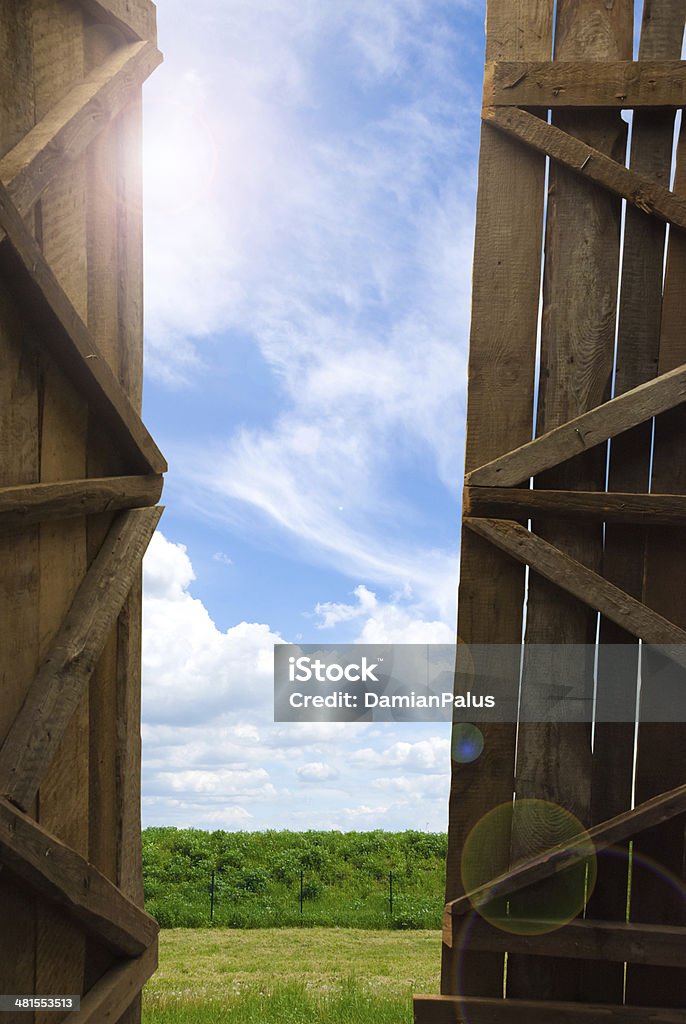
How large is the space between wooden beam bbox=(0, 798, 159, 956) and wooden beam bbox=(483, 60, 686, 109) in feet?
14.0

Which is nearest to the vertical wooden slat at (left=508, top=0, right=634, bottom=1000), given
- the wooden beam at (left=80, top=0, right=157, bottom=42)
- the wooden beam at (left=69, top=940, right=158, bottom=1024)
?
the wooden beam at (left=69, top=940, right=158, bottom=1024)

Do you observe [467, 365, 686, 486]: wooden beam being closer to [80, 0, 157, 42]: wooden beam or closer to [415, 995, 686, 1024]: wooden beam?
[415, 995, 686, 1024]: wooden beam

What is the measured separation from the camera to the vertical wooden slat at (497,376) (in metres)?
4.51

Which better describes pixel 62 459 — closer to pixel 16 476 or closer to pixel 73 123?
pixel 16 476

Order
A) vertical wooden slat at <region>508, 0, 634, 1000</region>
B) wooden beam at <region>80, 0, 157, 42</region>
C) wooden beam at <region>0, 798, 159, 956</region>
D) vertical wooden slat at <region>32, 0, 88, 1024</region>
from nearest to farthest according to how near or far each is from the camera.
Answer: wooden beam at <region>0, 798, 159, 956</region> → vertical wooden slat at <region>32, 0, 88, 1024</region> → wooden beam at <region>80, 0, 157, 42</region> → vertical wooden slat at <region>508, 0, 634, 1000</region>

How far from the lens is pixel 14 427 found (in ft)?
12.2

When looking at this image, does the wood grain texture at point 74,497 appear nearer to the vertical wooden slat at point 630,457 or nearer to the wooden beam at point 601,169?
the vertical wooden slat at point 630,457

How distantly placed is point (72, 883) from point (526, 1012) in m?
2.45

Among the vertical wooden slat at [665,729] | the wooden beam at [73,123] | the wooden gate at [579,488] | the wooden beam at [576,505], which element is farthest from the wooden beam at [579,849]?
the wooden beam at [73,123]

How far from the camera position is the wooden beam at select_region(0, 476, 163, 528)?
3592 mm

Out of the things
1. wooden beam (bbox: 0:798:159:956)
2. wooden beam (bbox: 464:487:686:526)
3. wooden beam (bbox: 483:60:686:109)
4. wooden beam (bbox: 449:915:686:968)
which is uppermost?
wooden beam (bbox: 483:60:686:109)

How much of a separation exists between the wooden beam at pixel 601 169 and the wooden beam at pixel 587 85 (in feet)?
0.44

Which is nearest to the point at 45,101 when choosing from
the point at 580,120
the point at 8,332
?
the point at 8,332

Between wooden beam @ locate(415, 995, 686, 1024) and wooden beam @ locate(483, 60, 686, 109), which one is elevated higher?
wooden beam @ locate(483, 60, 686, 109)
